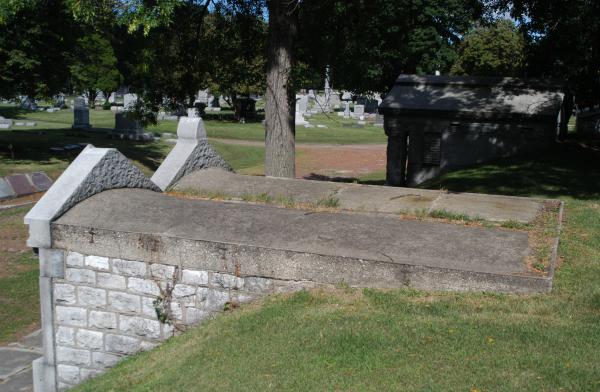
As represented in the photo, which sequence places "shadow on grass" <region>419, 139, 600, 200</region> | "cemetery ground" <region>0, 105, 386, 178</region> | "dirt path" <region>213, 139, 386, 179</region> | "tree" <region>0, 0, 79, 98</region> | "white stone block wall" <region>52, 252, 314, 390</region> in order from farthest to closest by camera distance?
"dirt path" <region>213, 139, 386, 179</region>
"cemetery ground" <region>0, 105, 386, 178</region>
"tree" <region>0, 0, 79, 98</region>
"shadow on grass" <region>419, 139, 600, 200</region>
"white stone block wall" <region>52, 252, 314, 390</region>

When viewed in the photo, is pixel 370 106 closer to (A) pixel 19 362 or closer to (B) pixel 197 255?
(A) pixel 19 362

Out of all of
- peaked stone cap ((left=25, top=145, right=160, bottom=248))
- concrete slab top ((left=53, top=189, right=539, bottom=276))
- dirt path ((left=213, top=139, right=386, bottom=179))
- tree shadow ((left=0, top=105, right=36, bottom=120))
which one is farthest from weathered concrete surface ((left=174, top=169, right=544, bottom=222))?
tree shadow ((left=0, top=105, right=36, bottom=120))

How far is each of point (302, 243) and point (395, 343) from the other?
1.80 m

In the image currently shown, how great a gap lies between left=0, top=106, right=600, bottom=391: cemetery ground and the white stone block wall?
238 mm

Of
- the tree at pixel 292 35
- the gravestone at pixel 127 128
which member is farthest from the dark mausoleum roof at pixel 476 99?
the gravestone at pixel 127 128

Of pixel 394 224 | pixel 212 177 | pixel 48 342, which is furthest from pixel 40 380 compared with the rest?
pixel 394 224

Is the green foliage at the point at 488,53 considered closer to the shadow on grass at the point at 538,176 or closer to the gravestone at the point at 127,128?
the gravestone at the point at 127,128

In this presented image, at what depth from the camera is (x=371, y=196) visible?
919 cm

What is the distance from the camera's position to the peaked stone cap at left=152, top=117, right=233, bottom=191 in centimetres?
966

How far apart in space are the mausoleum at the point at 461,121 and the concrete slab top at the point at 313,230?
10796 millimetres

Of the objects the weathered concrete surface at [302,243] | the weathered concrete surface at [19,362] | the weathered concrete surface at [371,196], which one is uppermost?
the weathered concrete surface at [371,196]

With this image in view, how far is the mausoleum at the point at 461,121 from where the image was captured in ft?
57.6

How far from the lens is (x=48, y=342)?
7.79 metres

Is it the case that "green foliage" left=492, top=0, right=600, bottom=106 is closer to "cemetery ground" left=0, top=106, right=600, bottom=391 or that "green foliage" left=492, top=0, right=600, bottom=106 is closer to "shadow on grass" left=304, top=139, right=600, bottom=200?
"shadow on grass" left=304, top=139, right=600, bottom=200
